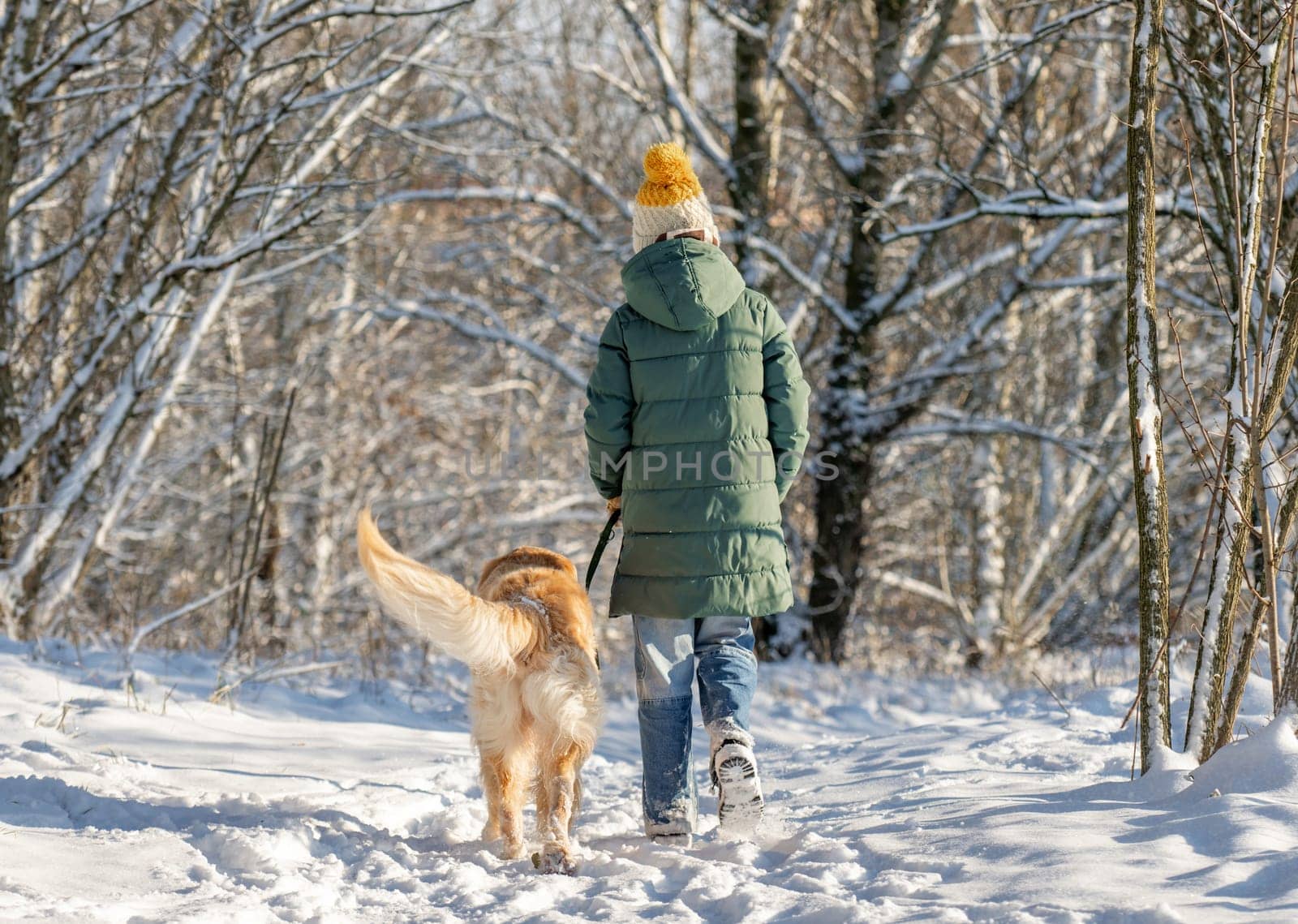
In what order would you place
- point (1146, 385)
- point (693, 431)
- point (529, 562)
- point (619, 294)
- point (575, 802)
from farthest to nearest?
1. point (619, 294)
2. point (529, 562)
3. point (575, 802)
4. point (693, 431)
5. point (1146, 385)

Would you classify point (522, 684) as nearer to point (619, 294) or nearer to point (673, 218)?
point (673, 218)

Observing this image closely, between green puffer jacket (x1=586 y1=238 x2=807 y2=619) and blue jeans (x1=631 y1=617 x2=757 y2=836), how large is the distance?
0.35 ft

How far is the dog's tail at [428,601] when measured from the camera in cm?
284

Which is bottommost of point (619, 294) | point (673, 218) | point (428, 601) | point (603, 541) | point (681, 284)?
point (428, 601)

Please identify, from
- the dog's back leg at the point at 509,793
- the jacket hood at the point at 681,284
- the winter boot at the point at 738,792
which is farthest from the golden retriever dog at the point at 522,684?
the jacket hood at the point at 681,284

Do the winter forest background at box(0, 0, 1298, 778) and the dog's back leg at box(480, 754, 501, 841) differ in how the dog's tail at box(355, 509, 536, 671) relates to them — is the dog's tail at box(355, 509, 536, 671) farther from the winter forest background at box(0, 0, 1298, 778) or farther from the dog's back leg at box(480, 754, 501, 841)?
the winter forest background at box(0, 0, 1298, 778)

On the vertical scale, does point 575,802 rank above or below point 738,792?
below

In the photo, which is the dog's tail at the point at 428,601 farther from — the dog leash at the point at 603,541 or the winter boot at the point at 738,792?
the winter boot at the point at 738,792

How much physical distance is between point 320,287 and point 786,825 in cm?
1071

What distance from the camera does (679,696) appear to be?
324 centimetres

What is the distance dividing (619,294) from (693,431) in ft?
29.4

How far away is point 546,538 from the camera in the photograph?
1380 centimetres

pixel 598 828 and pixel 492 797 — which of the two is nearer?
pixel 492 797

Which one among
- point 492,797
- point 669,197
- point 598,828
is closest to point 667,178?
point 669,197
